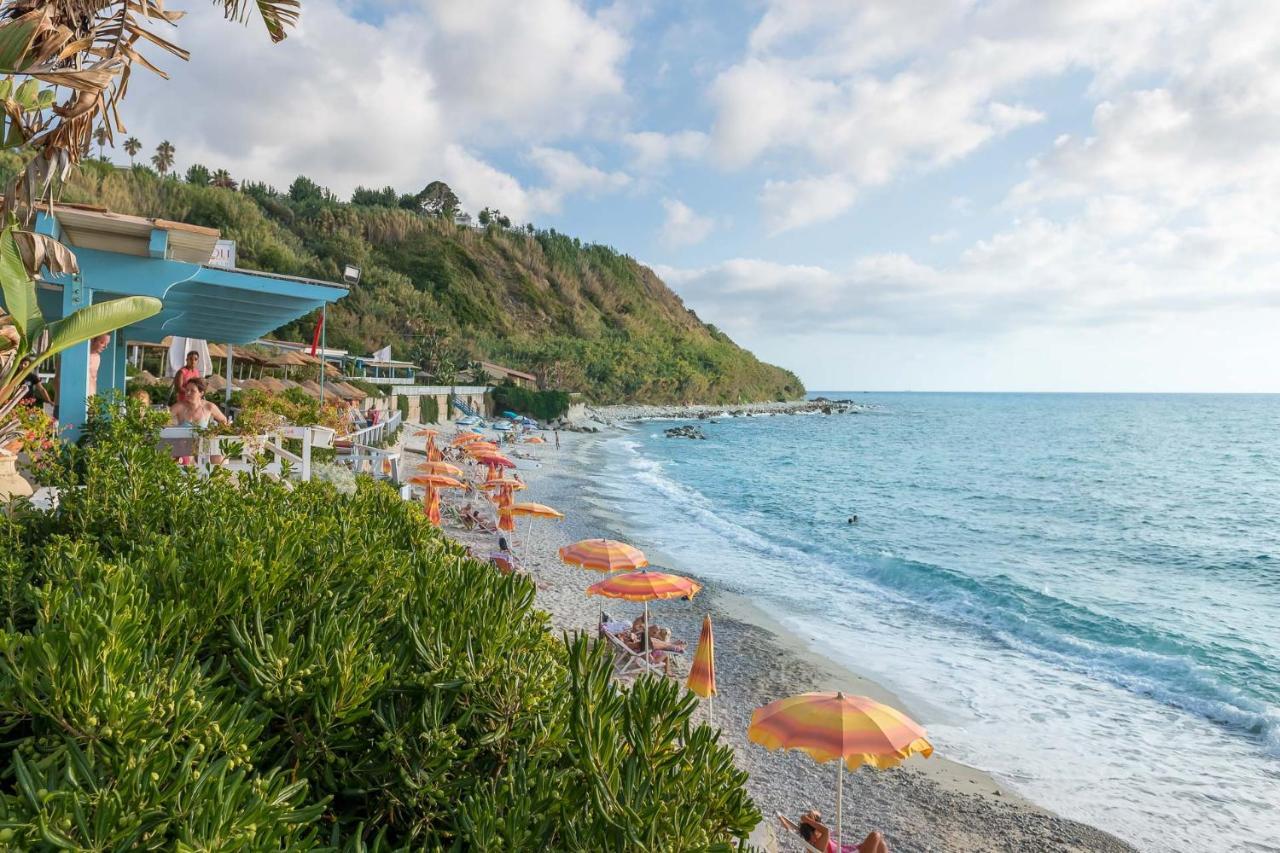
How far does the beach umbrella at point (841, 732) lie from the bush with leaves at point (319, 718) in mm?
3479

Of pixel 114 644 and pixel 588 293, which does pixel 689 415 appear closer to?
pixel 588 293

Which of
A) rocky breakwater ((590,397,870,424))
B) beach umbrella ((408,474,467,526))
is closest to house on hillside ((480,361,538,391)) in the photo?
rocky breakwater ((590,397,870,424))

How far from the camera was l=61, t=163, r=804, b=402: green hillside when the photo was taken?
58781mm

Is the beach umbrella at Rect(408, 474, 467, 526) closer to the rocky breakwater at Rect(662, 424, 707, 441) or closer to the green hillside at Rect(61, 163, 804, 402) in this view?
the green hillside at Rect(61, 163, 804, 402)

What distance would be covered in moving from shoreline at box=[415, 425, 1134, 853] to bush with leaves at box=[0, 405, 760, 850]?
383cm

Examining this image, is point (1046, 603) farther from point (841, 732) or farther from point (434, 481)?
point (434, 481)

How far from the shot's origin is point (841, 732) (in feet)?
19.8

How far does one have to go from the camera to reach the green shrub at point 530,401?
56.2 metres

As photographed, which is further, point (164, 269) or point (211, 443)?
point (211, 443)

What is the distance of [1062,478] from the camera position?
41.8 m

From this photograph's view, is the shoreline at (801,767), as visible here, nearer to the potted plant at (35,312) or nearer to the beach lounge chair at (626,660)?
the beach lounge chair at (626,660)

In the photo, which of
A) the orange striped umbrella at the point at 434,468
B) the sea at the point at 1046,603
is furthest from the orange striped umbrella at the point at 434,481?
the sea at the point at 1046,603

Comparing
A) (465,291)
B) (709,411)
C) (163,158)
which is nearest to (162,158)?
(163,158)

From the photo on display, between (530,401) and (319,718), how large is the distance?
5540cm
